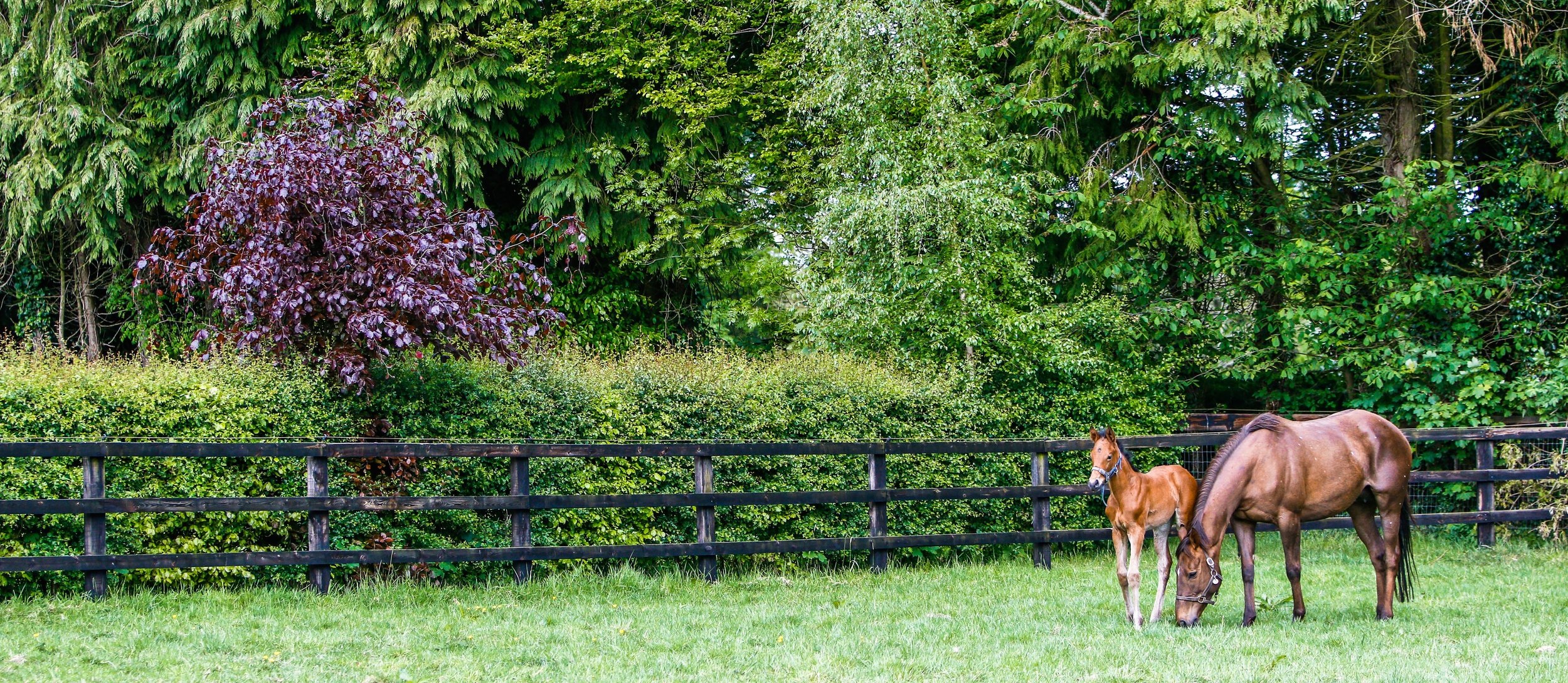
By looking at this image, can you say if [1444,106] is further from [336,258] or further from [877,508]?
[336,258]

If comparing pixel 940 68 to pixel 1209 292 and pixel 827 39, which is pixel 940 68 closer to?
pixel 827 39

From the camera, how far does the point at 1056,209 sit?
17422 mm

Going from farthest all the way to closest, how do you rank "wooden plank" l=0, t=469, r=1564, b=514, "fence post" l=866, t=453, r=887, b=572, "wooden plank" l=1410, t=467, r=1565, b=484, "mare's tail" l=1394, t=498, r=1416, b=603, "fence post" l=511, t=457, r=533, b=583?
"wooden plank" l=1410, t=467, r=1565, b=484
"fence post" l=866, t=453, r=887, b=572
"fence post" l=511, t=457, r=533, b=583
"mare's tail" l=1394, t=498, r=1416, b=603
"wooden plank" l=0, t=469, r=1564, b=514

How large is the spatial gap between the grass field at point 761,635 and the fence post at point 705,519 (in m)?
0.30

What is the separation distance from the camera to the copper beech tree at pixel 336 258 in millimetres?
9430

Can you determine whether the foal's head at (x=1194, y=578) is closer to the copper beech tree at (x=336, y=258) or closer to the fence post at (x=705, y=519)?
the fence post at (x=705, y=519)

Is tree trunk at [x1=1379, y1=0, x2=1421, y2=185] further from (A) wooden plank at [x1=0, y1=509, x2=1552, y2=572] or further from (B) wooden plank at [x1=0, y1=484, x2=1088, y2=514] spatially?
(B) wooden plank at [x1=0, y1=484, x2=1088, y2=514]

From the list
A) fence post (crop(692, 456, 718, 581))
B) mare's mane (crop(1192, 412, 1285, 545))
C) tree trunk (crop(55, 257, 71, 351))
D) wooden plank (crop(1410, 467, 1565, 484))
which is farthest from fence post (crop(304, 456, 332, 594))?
tree trunk (crop(55, 257, 71, 351))

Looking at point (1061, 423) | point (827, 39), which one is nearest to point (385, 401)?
point (1061, 423)

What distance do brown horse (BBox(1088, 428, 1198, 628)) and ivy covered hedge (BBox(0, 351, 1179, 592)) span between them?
375 centimetres

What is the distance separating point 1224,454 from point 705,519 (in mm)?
4021

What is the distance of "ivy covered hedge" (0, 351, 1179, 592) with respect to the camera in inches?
328

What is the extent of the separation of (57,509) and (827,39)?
35.1 ft

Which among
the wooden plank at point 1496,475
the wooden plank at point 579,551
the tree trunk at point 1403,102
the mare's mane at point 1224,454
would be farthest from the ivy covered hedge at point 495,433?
the tree trunk at point 1403,102
